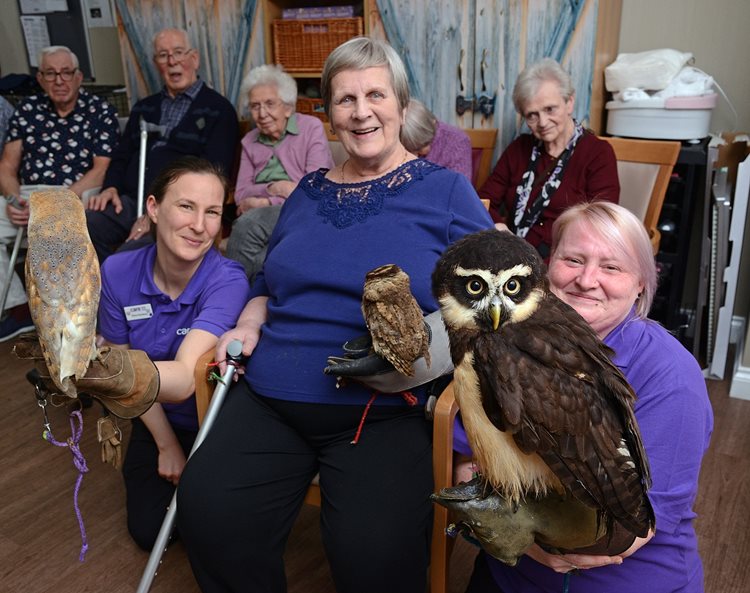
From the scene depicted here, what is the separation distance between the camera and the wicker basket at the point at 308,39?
3357mm

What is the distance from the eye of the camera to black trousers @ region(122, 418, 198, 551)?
1941 mm

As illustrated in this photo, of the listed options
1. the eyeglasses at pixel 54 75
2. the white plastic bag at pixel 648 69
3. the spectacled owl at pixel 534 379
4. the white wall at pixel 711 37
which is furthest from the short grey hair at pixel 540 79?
the eyeglasses at pixel 54 75

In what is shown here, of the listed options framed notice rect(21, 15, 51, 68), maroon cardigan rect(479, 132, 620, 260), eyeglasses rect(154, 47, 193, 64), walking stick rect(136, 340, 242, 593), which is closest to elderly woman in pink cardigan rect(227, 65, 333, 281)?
eyeglasses rect(154, 47, 193, 64)

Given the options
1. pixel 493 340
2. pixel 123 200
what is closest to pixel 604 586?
pixel 493 340

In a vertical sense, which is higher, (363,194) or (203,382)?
(363,194)

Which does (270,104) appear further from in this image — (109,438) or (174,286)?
(109,438)

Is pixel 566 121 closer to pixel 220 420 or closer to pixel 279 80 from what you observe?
pixel 279 80

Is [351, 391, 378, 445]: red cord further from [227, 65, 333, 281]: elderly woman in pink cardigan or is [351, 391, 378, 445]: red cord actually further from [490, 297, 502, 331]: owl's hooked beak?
[227, 65, 333, 281]: elderly woman in pink cardigan

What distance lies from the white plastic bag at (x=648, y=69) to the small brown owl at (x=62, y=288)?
2514 millimetres

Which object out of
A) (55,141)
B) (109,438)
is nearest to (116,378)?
(109,438)

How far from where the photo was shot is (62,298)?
109 cm

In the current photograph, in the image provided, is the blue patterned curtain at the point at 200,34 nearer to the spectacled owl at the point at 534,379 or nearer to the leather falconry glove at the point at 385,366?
the leather falconry glove at the point at 385,366

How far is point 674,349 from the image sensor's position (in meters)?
1.19

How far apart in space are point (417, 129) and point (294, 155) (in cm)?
72
